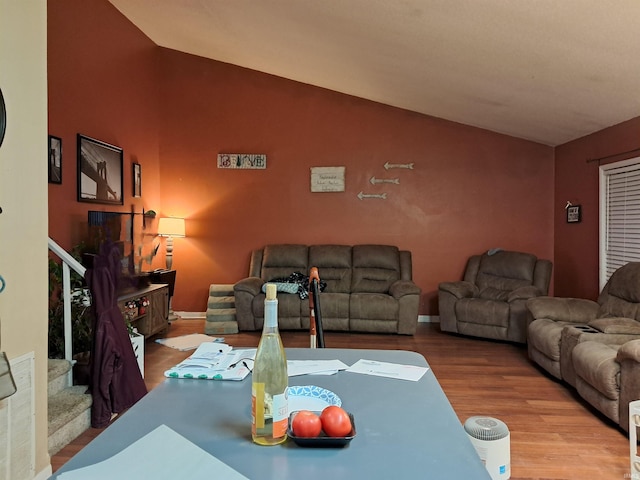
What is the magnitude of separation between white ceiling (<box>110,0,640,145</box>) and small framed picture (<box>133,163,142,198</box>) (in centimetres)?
160

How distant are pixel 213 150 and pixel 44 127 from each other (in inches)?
162

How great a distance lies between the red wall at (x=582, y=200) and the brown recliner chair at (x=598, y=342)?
3.52ft

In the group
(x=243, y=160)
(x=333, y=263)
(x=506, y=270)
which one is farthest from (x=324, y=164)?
(x=506, y=270)

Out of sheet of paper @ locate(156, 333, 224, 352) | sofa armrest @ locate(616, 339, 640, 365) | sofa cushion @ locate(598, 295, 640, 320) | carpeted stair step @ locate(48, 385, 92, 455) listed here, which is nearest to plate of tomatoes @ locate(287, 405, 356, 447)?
carpeted stair step @ locate(48, 385, 92, 455)

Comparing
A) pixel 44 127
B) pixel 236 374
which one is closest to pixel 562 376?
pixel 236 374

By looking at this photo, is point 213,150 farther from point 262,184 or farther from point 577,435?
point 577,435

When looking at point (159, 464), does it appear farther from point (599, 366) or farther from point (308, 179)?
point (308, 179)

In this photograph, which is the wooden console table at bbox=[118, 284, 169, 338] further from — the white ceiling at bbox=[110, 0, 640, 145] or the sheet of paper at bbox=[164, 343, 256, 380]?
the sheet of paper at bbox=[164, 343, 256, 380]

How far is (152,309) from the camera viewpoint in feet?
16.5

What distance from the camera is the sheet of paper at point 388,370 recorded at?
134cm

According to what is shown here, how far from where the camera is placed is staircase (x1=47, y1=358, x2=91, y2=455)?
8.86 ft

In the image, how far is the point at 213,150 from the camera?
640 centimetres

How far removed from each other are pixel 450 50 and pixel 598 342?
7.73ft

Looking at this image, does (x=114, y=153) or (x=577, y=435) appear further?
(x=114, y=153)
